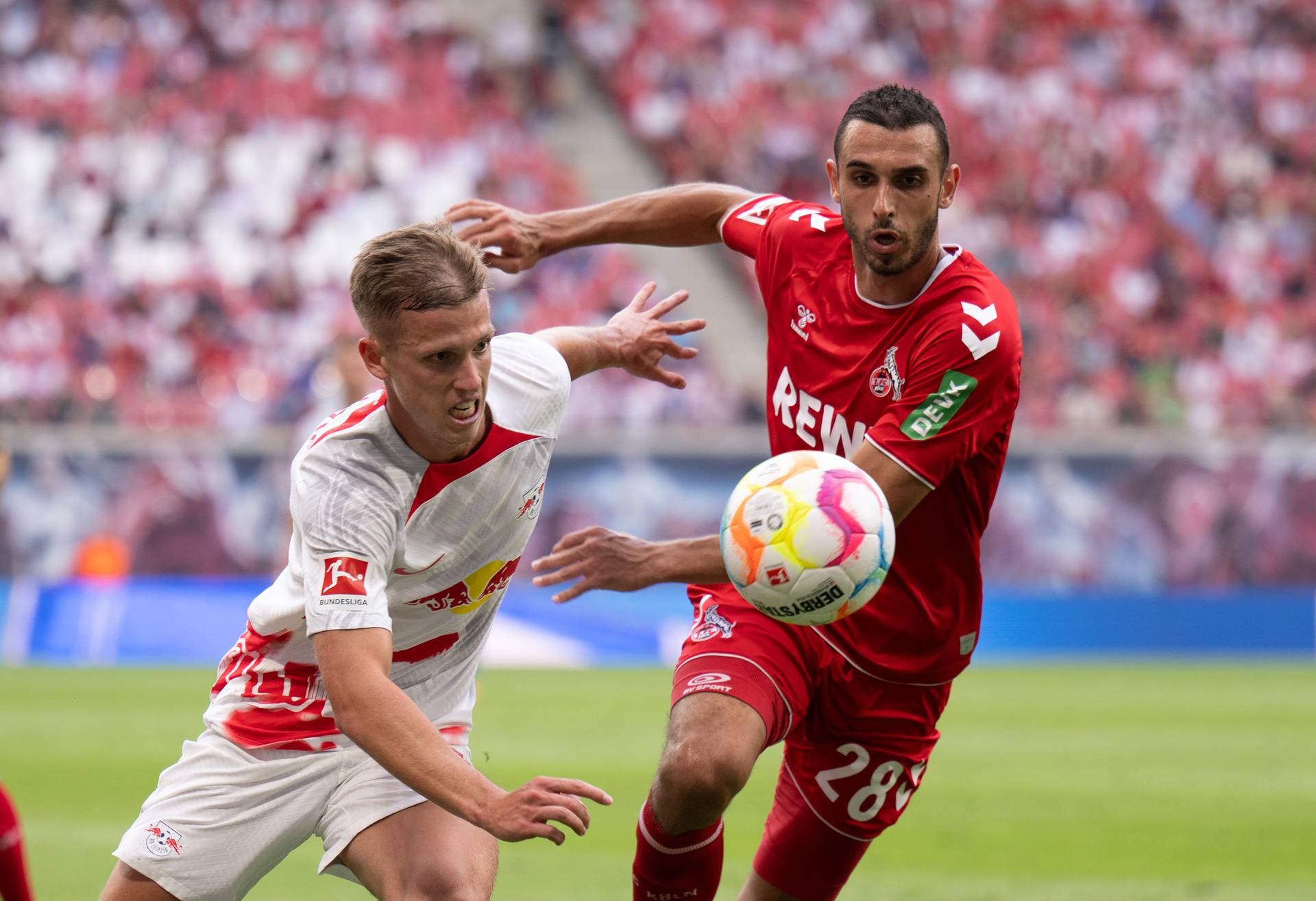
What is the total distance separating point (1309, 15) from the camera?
23281 millimetres

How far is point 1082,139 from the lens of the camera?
2203 cm

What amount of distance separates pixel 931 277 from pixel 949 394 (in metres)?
0.39

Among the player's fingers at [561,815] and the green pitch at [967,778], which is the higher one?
the green pitch at [967,778]

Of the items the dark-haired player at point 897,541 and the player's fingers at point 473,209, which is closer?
the dark-haired player at point 897,541

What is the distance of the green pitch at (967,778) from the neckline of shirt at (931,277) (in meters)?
2.92

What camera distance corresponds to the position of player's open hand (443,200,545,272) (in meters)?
5.09

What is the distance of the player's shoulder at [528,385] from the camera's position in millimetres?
4340

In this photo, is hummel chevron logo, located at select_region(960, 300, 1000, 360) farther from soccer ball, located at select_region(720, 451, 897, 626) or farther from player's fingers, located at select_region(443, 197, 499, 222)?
player's fingers, located at select_region(443, 197, 499, 222)

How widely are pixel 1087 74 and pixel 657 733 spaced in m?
14.9

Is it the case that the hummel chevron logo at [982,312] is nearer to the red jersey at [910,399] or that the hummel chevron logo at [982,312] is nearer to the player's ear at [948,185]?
the red jersey at [910,399]

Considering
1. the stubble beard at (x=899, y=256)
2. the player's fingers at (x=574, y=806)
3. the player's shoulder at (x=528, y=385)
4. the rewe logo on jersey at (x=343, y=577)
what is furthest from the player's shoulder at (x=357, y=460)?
the stubble beard at (x=899, y=256)

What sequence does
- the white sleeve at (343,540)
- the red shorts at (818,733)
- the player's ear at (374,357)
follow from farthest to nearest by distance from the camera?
the red shorts at (818,733) → the player's ear at (374,357) → the white sleeve at (343,540)

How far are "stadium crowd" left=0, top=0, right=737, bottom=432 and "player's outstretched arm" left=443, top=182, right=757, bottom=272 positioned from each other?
471 inches

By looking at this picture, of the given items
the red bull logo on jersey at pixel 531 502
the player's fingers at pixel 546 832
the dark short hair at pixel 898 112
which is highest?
the dark short hair at pixel 898 112
